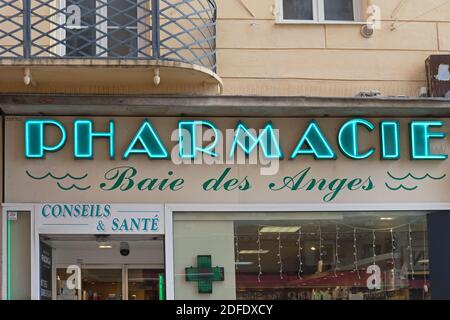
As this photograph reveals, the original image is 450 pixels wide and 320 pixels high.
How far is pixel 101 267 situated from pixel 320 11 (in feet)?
15.4

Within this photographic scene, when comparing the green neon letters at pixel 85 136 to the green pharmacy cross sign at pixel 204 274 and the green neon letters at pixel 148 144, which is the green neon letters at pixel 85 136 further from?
the green pharmacy cross sign at pixel 204 274

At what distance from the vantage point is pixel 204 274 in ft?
38.6

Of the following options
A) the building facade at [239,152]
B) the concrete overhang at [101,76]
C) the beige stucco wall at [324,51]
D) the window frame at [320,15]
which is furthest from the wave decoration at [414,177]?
the concrete overhang at [101,76]

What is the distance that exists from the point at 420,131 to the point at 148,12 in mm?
3918

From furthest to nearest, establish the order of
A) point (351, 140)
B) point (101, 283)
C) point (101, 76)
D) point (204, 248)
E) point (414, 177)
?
point (101, 283) < point (414, 177) < point (351, 140) < point (204, 248) < point (101, 76)

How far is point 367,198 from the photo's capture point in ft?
39.5

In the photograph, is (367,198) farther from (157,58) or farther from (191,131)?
(157,58)

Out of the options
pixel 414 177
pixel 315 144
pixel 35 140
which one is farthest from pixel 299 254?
pixel 35 140

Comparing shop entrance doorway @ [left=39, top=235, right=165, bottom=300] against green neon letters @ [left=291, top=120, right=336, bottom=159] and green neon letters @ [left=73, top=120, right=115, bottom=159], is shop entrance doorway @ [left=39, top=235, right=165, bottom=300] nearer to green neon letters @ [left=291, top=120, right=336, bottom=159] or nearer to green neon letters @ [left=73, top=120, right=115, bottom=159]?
green neon letters @ [left=73, top=120, right=115, bottom=159]

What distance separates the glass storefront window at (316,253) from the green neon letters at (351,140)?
2.61 feet

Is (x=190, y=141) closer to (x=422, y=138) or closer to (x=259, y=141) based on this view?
(x=259, y=141)

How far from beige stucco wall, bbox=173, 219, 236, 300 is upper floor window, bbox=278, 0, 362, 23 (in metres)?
2.96

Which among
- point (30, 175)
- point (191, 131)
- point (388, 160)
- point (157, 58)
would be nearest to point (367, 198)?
point (388, 160)

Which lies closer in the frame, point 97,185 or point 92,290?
point 97,185
